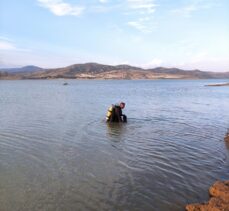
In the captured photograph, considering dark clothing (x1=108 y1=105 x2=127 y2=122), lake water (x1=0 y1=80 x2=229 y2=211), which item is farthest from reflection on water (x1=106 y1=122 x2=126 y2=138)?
dark clothing (x1=108 y1=105 x2=127 y2=122)

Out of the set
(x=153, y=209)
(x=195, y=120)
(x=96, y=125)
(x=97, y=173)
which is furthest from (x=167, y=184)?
(x=195, y=120)

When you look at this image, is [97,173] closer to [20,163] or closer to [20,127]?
[20,163]

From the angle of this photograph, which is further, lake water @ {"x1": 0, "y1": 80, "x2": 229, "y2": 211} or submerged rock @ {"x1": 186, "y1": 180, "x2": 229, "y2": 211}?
lake water @ {"x1": 0, "y1": 80, "x2": 229, "y2": 211}

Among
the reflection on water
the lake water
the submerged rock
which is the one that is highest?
the submerged rock

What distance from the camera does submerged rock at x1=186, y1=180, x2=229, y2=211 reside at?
25.2 ft

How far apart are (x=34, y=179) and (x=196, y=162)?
712 centimetres

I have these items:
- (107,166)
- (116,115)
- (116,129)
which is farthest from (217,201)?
(116,115)

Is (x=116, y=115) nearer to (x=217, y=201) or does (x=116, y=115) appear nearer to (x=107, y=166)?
(x=107, y=166)

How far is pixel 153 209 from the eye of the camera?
331 inches

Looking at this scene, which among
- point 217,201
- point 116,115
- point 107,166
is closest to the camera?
point 217,201

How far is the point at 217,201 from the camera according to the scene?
8102mm

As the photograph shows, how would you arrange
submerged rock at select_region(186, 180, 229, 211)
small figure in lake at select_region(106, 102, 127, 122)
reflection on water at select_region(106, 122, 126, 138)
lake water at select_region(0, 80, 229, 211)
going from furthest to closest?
small figure in lake at select_region(106, 102, 127, 122), reflection on water at select_region(106, 122, 126, 138), lake water at select_region(0, 80, 229, 211), submerged rock at select_region(186, 180, 229, 211)

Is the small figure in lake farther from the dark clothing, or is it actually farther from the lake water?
the lake water

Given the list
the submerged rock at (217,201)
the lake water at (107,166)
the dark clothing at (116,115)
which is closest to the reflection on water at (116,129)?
the lake water at (107,166)
